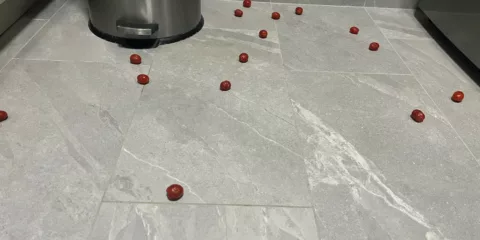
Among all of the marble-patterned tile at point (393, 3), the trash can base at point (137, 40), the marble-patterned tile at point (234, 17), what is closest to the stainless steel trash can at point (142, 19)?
the trash can base at point (137, 40)

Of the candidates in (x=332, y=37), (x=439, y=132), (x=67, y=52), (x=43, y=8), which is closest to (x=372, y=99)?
(x=439, y=132)

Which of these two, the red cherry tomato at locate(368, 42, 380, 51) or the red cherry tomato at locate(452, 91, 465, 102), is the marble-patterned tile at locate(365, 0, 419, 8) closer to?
the red cherry tomato at locate(368, 42, 380, 51)

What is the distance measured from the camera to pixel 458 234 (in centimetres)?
76

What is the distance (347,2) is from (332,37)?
1.23 ft

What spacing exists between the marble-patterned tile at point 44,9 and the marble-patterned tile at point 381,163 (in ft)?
3.15

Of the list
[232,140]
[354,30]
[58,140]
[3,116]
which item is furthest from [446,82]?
[3,116]

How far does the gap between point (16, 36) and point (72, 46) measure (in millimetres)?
206

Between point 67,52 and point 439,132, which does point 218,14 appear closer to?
point 67,52

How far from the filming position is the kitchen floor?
2.46 feet

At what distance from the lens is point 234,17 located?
1.57 meters

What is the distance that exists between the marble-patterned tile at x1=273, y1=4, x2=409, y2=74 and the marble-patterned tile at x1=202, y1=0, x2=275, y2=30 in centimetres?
6

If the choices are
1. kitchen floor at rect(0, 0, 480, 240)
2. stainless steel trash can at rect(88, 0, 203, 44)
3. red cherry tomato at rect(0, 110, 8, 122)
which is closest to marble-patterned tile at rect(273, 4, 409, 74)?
kitchen floor at rect(0, 0, 480, 240)

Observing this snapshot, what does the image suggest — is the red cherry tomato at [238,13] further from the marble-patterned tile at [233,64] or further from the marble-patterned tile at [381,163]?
the marble-patterned tile at [381,163]

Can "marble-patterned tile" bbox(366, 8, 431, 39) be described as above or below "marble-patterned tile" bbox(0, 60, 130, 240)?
below
